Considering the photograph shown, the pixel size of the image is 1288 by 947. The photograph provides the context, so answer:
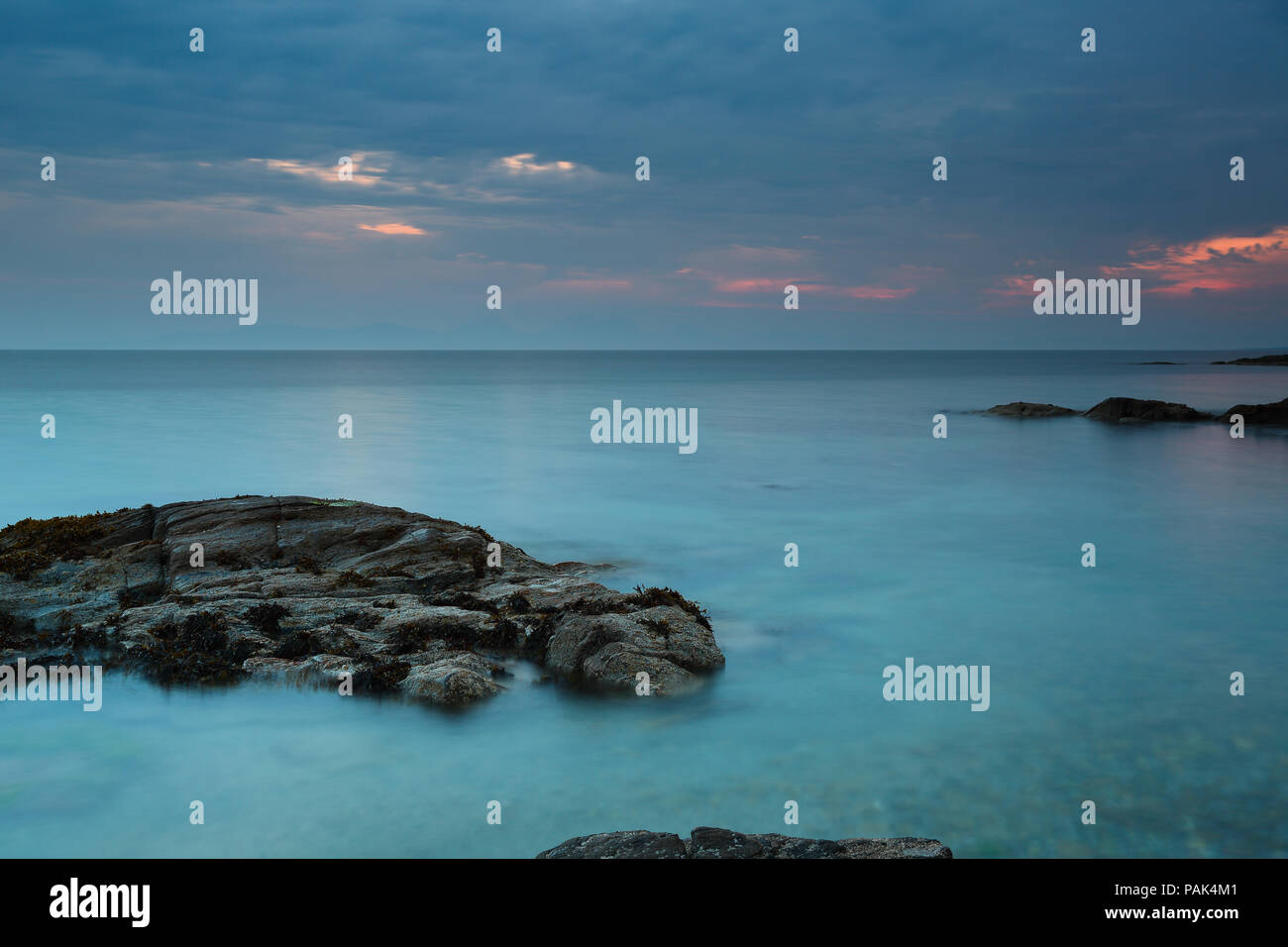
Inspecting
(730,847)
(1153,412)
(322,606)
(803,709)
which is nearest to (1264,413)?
(1153,412)

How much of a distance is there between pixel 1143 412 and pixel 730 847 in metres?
50.5

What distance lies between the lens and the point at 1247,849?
27.1 feet

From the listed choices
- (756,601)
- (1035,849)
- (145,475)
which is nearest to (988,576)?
(756,601)

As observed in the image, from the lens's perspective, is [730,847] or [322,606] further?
[322,606]

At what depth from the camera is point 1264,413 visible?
152 feet

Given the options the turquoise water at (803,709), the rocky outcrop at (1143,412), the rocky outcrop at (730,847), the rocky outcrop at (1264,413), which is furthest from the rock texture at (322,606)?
the rocky outcrop at (1264,413)

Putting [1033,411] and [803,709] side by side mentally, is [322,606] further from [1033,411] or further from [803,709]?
[1033,411]

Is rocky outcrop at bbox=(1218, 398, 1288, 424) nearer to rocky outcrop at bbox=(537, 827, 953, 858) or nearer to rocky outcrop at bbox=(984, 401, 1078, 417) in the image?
rocky outcrop at bbox=(984, 401, 1078, 417)

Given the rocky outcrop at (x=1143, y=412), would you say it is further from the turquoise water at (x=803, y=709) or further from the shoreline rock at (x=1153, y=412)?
the turquoise water at (x=803, y=709)

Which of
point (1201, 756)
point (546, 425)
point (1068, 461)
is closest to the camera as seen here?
point (1201, 756)

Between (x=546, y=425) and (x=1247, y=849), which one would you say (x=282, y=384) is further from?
(x=1247, y=849)

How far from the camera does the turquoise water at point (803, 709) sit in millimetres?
8781
